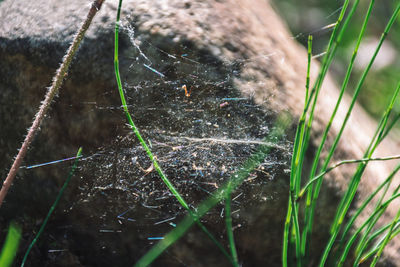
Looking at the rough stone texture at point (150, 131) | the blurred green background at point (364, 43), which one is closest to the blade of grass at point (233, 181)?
the rough stone texture at point (150, 131)

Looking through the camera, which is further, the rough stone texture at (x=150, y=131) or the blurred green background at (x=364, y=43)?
the blurred green background at (x=364, y=43)

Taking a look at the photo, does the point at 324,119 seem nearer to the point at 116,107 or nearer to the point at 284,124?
the point at 284,124

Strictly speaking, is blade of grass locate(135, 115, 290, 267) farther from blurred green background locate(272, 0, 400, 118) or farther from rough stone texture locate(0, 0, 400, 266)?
blurred green background locate(272, 0, 400, 118)

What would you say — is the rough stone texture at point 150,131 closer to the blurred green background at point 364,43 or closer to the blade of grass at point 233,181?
the blade of grass at point 233,181

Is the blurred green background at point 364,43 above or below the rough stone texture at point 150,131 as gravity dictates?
below

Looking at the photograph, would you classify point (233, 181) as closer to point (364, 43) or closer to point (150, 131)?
point (150, 131)
